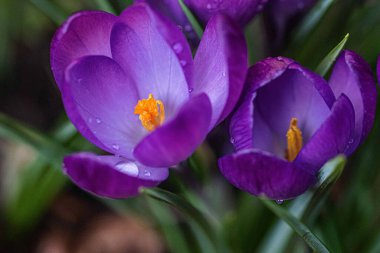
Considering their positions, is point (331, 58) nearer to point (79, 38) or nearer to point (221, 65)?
point (221, 65)

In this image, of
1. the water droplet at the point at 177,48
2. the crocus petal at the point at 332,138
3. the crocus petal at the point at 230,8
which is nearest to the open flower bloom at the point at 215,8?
the crocus petal at the point at 230,8

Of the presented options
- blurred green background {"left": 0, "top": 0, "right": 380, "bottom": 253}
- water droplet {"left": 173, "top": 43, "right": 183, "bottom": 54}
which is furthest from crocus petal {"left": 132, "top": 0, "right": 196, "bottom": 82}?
blurred green background {"left": 0, "top": 0, "right": 380, "bottom": 253}

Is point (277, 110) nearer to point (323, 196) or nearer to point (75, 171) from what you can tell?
point (323, 196)

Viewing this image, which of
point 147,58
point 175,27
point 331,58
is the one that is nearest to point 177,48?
point 175,27

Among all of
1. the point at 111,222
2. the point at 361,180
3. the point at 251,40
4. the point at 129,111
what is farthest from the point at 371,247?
the point at 111,222

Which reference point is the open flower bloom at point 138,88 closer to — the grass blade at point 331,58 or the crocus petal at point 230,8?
the crocus petal at point 230,8

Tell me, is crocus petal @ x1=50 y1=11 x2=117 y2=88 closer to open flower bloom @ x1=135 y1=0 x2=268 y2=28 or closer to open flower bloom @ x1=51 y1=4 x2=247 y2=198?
open flower bloom @ x1=51 y1=4 x2=247 y2=198

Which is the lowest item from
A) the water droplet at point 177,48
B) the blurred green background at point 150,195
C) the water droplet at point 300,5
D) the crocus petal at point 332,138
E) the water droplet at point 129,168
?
the blurred green background at point 150,195
